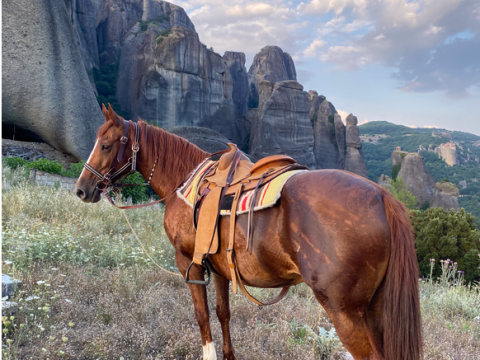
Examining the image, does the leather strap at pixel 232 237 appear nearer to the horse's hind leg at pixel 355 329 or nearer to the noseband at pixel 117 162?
the horse's hind leg at pixel 355 329

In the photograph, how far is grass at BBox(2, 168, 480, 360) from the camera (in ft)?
9.24

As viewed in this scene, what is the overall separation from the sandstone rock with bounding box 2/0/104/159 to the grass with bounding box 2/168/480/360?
14.0m

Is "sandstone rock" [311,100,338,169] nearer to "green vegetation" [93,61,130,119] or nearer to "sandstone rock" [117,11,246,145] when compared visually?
"sandstone rock" [117,11,246,145]

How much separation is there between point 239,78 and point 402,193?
36898mm

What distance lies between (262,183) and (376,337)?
45.9 inches

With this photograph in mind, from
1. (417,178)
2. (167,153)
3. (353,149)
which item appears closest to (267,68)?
(353,149)

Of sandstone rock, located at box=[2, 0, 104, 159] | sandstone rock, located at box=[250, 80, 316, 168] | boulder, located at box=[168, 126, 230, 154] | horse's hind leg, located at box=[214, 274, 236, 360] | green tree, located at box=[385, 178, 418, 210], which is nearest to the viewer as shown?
horse's hind leg, located at box=[214, 274, 236, 360]

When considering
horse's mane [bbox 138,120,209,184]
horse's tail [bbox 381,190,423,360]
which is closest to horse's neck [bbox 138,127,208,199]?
horse's mane [bbox 138,120,209,184]

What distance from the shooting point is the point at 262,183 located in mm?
2178

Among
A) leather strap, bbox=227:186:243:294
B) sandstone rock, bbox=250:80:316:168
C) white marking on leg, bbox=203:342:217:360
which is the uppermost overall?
sandstone rock, bbox=250:80:316:168

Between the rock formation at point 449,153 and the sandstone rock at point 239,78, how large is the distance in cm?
4488

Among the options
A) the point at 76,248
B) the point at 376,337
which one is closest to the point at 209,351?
the point at 376,337

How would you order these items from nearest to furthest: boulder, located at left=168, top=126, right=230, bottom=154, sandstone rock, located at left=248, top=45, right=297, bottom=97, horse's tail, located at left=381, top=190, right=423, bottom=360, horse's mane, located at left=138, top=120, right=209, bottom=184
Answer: horse's tail, located at left=381, top=190, right=423, bottom=360 → horse's mane, located at left=138, top=120, right=209, bottom=184 → boulder, located at left=168, top=126, right=230, bottom=154 → sandstone rock, located at left=248, top=45, right=297, bottom=97

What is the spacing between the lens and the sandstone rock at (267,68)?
63875mm
